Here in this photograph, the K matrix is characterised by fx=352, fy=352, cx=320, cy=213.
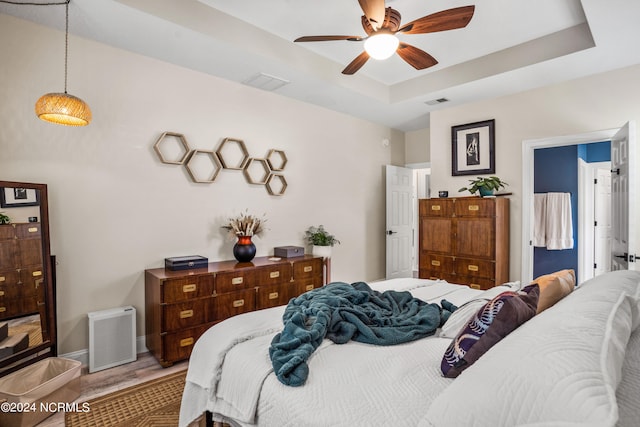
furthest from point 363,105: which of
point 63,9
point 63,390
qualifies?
point 63,390

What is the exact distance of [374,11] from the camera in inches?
85.6

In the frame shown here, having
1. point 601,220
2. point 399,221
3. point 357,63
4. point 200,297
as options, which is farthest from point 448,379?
point 601,220

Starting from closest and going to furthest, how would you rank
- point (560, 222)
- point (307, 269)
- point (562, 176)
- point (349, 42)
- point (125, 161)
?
point (125, 161) < point (349, 42) < point (307, 269) < point (560, 222) < point (562, 176)

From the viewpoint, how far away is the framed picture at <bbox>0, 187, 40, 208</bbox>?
2377mm

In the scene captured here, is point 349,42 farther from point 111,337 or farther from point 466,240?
point 111,337

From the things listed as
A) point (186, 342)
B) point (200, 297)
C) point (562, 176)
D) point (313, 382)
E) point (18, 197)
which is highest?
point (562, 176)

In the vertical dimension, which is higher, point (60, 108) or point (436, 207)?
point (60, 108)

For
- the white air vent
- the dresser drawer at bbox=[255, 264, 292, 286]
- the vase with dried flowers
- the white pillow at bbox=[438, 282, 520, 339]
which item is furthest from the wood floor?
the white pillow at bbox=[438, 282, 520, 339]

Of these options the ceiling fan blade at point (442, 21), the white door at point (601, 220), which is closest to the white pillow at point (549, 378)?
the ceiling fan blade at point (442, 21)

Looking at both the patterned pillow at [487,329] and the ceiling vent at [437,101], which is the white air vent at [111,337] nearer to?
the patterned pillow at [487,329]

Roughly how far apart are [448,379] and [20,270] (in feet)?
9.08

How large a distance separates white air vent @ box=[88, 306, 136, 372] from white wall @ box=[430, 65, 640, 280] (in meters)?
3.97

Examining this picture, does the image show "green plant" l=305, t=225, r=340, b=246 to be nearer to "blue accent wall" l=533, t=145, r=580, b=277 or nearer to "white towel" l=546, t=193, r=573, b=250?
"white towel" l=546, t=193, r=573, b=250

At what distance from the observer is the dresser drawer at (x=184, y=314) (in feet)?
9.42
